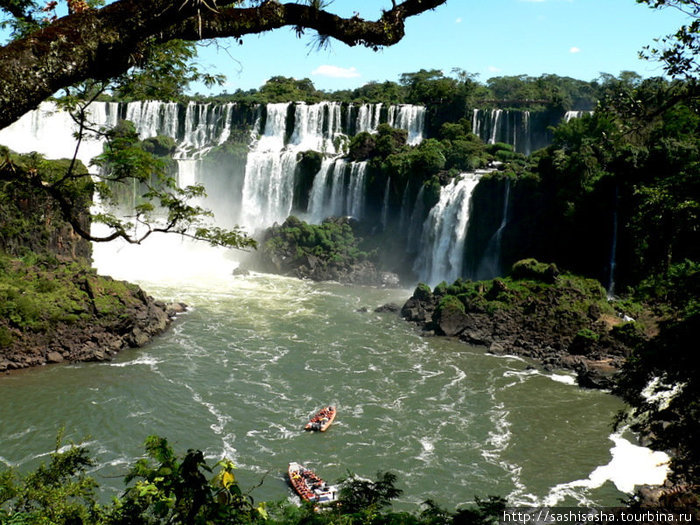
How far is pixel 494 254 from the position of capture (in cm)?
3359

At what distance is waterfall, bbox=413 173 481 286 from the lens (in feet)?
114

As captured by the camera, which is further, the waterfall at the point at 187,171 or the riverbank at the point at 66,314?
the waterfall at the point at 187,171

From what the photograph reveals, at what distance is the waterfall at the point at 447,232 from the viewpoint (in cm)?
3475

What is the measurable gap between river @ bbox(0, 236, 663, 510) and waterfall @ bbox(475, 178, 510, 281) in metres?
7.98

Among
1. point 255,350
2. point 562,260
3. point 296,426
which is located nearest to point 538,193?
point 562,260

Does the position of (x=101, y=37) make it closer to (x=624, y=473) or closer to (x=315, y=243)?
(x=624, y=473)

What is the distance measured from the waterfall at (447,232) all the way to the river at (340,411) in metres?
8.28

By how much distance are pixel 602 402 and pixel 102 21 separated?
20177 mm

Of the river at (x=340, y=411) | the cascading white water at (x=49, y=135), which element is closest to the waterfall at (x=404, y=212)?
the river at (x=340, y=411)

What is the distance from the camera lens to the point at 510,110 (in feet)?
158

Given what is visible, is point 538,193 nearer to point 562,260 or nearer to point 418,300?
point 562,260

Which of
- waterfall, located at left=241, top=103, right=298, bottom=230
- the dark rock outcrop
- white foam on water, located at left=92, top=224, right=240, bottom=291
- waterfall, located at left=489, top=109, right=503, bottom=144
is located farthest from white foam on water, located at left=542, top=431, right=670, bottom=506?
waterfall, located at left=489, top=109, right=503, bottom=144

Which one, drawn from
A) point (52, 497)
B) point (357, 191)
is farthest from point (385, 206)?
point (52, 497)

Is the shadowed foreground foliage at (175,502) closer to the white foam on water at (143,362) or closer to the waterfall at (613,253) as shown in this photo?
the white foam on water at (143,362)
